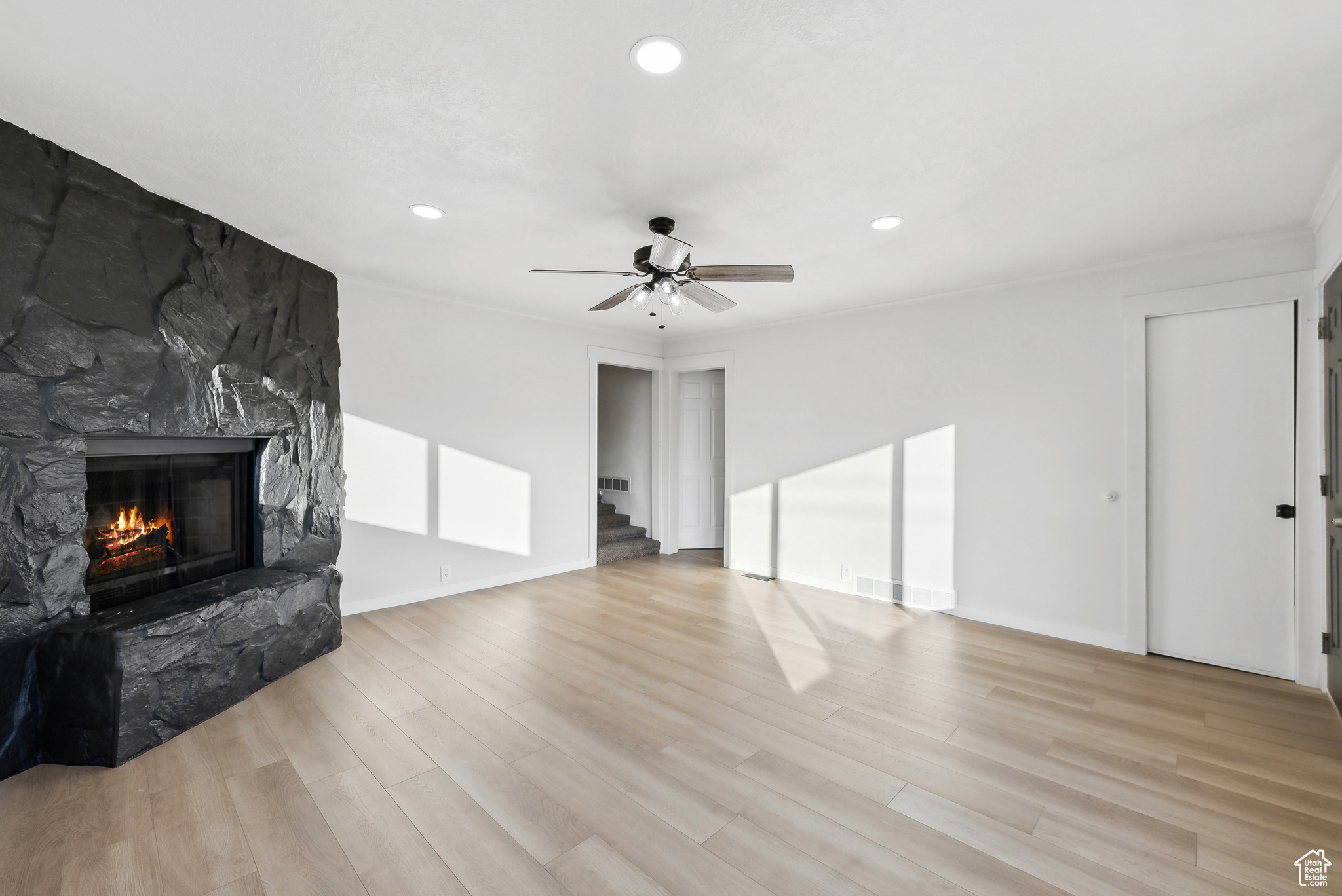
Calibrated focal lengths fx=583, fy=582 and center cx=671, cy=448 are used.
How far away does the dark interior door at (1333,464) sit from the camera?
2693mm

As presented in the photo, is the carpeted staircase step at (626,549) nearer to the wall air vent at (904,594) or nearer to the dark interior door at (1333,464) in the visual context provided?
the wall air vent at (904,594)

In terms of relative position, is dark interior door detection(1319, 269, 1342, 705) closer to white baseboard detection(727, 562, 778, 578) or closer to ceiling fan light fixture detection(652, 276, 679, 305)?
ceiling fan light fixture detection(652, 276, 679, 305)

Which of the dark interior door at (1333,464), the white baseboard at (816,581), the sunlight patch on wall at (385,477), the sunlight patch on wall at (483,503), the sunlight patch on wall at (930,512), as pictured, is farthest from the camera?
the white baseboard at (816,581)

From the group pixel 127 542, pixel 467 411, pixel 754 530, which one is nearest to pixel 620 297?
pixel 467 411

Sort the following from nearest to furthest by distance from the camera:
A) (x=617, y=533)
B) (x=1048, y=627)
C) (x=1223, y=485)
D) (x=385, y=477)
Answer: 1. (x=1223, y=485)
2. (x=1048, y=627)
3. (x=385, y=477)
4. (x=617, y=533)

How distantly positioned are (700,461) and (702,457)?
0.18ft

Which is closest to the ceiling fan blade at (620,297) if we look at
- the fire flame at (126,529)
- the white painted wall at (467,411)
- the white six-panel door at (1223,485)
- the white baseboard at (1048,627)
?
the white painted wall at (467,411)

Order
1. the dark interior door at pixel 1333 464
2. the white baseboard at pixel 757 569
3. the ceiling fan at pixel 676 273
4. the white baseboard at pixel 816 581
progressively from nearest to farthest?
the dark interior door at pixel 1333 464 → the ceiling fan at pixel 676 273 → the white baseboard at pixel 816 581 → the white baseboard at pixel 757 569

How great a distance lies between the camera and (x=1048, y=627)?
3873mm

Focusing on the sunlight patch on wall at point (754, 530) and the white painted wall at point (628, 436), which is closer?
the sunlight patch on wall at point (754, 530)

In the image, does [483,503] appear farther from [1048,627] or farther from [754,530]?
[1048,627]

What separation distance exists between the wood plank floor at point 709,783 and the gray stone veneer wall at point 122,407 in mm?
257

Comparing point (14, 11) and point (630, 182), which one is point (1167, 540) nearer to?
point (630, 182)

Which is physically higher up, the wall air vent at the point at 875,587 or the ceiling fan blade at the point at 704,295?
the ceiling fan blade at the point at 704,295
